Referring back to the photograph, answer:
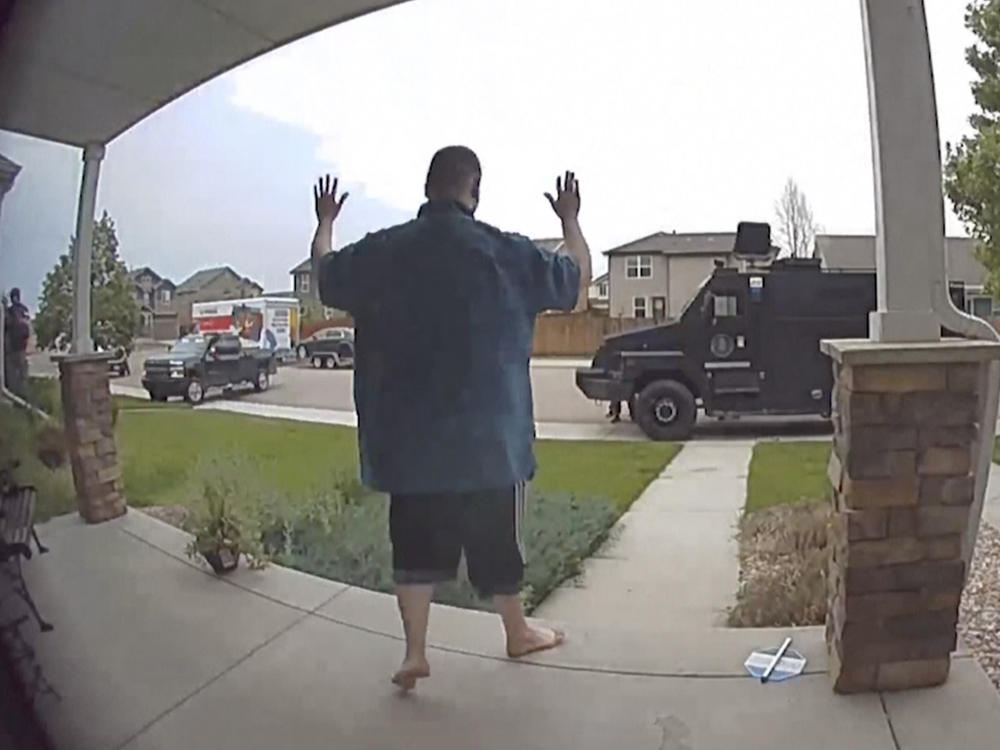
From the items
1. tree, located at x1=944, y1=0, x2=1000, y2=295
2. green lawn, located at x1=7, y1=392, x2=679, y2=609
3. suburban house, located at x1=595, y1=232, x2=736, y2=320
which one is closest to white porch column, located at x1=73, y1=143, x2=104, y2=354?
green lawn, located at x1=7, y1=392, x2=679, y2=609

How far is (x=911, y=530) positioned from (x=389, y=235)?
3.19 ft

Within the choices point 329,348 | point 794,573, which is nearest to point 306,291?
point 329,348

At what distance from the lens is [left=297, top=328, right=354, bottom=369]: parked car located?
50.0 inches

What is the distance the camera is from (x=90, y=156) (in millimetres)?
1267

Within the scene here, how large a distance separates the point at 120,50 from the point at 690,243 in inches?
36.1

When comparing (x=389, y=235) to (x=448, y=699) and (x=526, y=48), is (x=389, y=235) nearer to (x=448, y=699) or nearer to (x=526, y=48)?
(x=526, y=48)

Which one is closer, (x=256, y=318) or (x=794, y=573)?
(x=256, y=318)

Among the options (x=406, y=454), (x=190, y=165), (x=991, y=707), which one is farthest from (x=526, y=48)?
(x=991, y=707)

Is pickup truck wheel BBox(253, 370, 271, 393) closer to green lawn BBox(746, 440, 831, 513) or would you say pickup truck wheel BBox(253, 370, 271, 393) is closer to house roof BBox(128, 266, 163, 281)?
house roof BBox(128, 266, 163, 281)

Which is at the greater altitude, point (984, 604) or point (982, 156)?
point (982, 156)

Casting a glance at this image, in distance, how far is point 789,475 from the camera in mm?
1510

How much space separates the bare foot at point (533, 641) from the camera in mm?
1450

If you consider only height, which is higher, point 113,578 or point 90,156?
point 90,156

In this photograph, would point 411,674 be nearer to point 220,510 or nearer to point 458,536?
point 458,536
